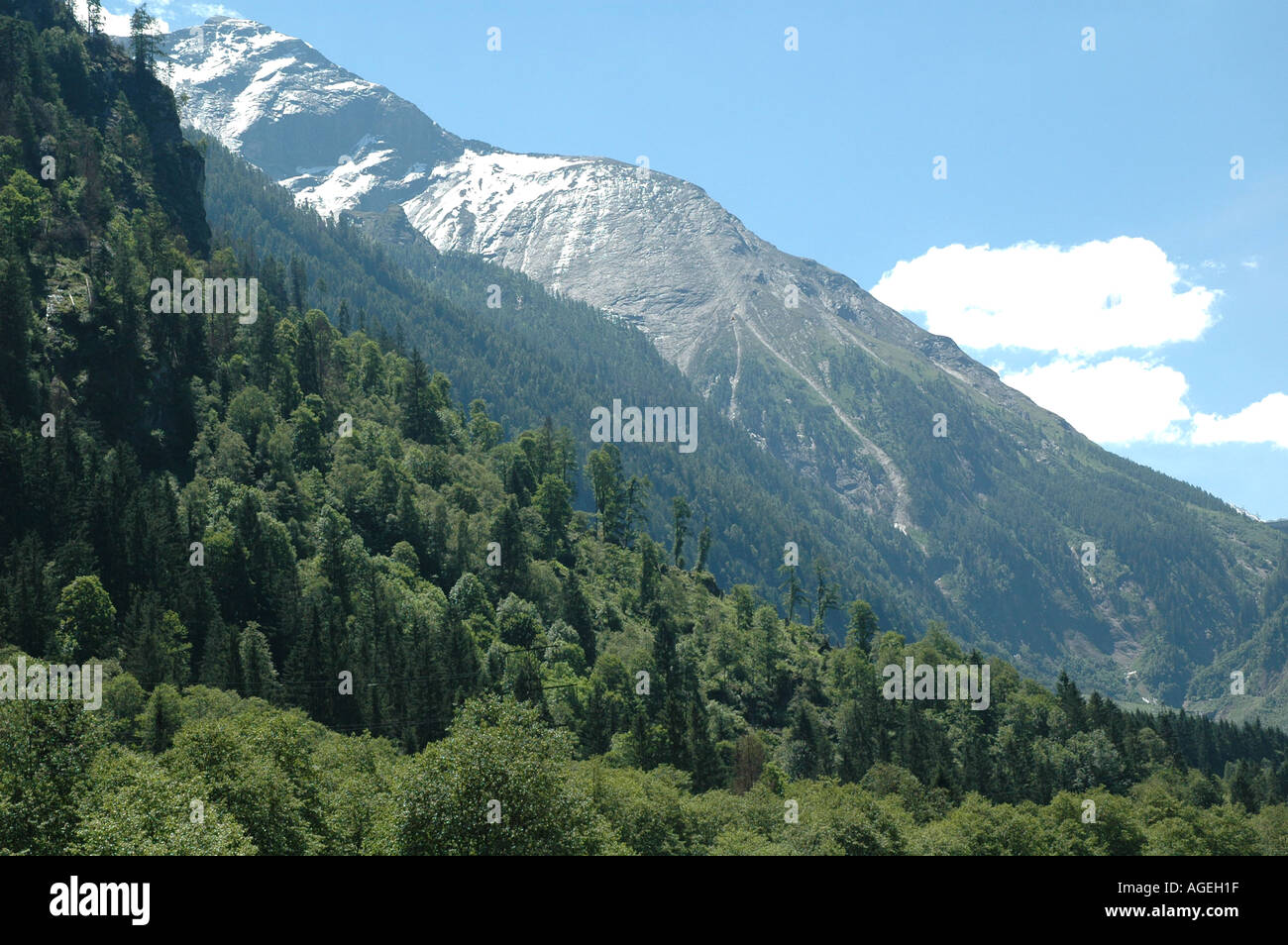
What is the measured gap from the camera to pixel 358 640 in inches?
4345

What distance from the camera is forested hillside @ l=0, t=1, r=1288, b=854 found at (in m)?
54.2

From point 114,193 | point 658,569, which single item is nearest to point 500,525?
point 658,569

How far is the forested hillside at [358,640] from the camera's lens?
178 ft

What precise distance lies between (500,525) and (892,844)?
3377 inches

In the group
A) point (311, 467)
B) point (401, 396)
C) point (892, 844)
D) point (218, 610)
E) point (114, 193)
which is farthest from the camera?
point (401, 396)

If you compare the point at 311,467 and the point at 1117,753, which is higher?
the point at 311,467

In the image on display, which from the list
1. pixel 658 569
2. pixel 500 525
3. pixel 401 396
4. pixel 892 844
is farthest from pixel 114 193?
pixel 892 844
